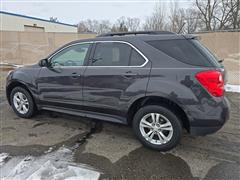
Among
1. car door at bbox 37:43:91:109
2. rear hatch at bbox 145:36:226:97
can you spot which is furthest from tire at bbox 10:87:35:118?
rear hatch at bbox 145:36:226:97

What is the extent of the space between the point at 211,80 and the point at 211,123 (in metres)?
0.61

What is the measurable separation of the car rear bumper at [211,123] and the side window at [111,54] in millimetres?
1383

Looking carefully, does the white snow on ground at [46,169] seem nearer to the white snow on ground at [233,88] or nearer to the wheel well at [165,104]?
the wheel well at [165,104]

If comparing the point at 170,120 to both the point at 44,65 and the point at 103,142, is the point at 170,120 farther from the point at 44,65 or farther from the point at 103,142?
the point at 44,65

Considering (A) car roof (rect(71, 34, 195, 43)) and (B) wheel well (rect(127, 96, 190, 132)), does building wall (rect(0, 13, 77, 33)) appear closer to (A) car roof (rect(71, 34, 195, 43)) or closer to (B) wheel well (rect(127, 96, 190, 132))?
(A) car roof (rect(71, 34, 195, 43))

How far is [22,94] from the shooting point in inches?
165

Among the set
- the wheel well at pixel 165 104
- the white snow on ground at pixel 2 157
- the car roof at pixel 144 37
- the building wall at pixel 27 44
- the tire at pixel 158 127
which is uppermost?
the building wall at pixel 27 44

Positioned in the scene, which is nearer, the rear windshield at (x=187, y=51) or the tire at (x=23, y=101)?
the rear windshield at (x=187, y=51)

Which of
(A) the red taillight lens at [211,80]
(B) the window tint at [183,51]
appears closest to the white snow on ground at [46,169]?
(A) the red taillight lens at [211,80]

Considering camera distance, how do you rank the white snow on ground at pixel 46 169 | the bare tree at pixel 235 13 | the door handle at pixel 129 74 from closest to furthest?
1. the white snow on ground at pixel 46 169
2. the door handle at pixel 129 74
3. the bare tree at pixel 235 13

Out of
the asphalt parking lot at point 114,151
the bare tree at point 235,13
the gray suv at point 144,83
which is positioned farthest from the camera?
the bare tree at point 235,13

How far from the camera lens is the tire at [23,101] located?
4.10 meters

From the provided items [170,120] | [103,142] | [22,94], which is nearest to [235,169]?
[170,120]

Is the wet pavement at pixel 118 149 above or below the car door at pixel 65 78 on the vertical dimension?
below
